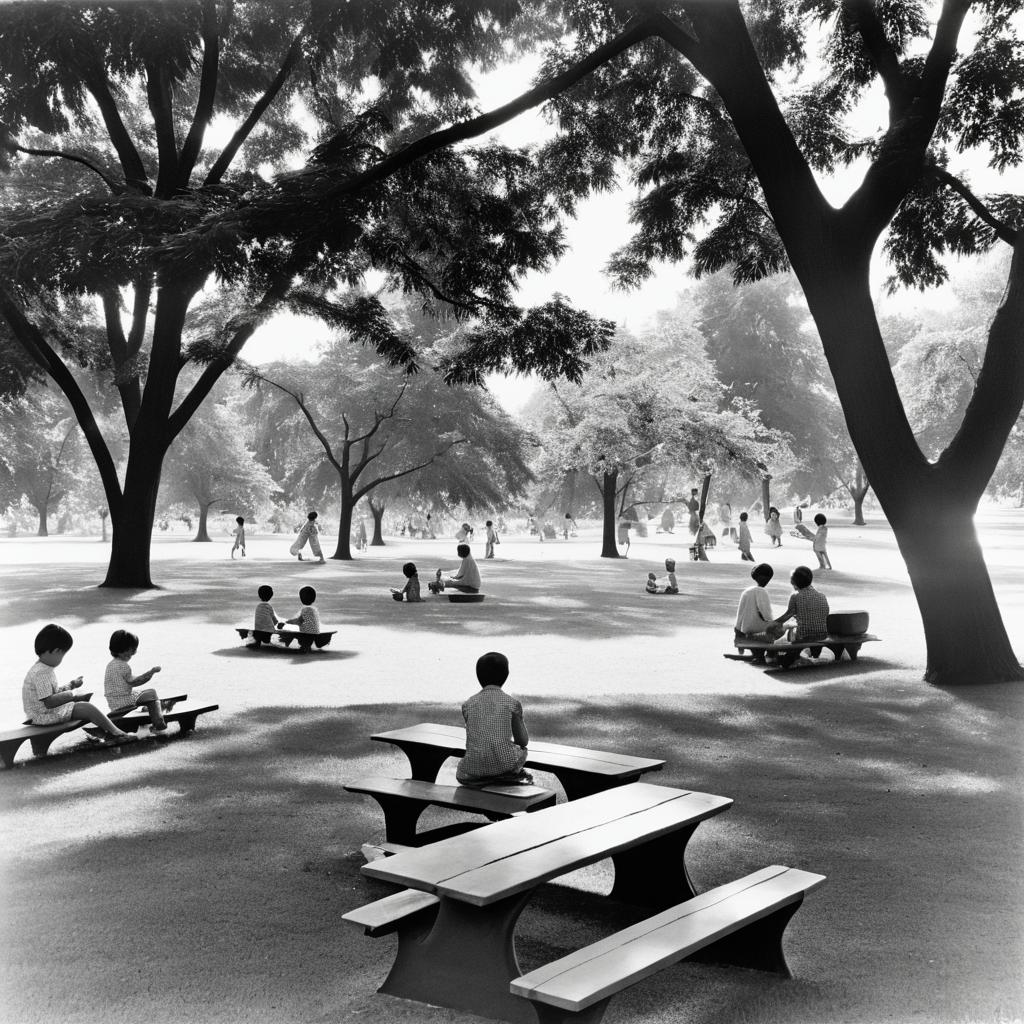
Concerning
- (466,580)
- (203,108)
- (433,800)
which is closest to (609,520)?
(466,580)

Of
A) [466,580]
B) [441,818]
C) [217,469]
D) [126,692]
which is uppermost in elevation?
[217,469]

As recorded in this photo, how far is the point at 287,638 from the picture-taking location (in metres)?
15.0

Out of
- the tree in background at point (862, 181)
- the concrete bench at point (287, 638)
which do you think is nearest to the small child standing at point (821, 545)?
the tree in background at point (862, 181)

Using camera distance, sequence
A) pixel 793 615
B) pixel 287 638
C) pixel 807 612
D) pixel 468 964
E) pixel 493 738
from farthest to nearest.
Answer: pixel 287 638 → pixel 793 615 → pixel 807 612 → pixel 493 738 → pixel 468 964

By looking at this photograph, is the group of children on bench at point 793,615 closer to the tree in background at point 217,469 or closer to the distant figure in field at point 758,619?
the distant figure in field at point 758,619

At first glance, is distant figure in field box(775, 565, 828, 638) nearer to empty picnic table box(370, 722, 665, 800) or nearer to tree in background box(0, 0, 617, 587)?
tree in background box(0, 0, 617, 587)

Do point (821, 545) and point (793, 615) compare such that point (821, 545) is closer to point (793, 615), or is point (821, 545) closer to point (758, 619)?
point (793, 615)

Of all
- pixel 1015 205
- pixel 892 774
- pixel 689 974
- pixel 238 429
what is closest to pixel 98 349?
pixel 1015 205

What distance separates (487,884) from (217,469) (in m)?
55.7

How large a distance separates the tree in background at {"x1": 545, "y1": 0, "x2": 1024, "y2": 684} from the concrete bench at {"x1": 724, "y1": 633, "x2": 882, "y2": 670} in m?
1.89

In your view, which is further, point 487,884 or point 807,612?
point 807,612

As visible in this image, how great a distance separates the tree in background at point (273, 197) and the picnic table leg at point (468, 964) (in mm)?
7140

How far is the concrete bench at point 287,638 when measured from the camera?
14.8 metres

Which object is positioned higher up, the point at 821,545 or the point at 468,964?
the point at 821,545
